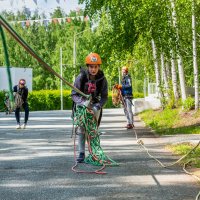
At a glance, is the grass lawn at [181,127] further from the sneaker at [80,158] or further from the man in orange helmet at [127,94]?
the sneaker at [80,158]

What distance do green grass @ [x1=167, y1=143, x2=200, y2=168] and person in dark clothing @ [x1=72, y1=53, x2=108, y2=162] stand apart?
5.36 feet

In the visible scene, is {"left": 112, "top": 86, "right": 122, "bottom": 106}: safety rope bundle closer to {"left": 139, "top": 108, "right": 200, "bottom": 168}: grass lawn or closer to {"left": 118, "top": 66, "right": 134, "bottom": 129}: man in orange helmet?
{"left": 118, "top": 66, "right": 134, "bottom": 129}: man in orange helmet

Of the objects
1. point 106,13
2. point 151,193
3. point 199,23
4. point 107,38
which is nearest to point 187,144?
point 151,193

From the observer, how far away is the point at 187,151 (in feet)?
38.5

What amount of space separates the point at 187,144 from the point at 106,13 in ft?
47.8

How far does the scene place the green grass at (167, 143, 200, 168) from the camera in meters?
10.2

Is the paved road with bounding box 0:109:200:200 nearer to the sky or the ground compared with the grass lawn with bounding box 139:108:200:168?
nearer to the sky

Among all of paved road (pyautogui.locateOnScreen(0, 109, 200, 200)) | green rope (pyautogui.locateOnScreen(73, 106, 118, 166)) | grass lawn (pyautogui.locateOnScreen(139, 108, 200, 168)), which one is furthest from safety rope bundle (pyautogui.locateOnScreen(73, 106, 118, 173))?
grass lawn (pyautogui.locateOnScreen(139, 108, 200, 168))

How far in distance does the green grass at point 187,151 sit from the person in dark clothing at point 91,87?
1.63 metres

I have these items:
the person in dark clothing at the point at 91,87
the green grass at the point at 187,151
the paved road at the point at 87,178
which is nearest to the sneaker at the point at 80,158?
the person in dark clothing at the point at 91,87

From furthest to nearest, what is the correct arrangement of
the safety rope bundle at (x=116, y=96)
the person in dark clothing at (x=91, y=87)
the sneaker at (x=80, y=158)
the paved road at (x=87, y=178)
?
the safety rope bundle at (x=116, y=96), the sneaker at (x=80, y=158), the person in dark clothing at (x=91, y=87), the paved road at (x=87, y=178)

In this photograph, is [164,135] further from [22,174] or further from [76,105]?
[22,174]

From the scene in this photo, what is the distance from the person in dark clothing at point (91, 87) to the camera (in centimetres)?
997

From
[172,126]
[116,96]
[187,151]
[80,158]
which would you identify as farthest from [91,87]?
[116,96]
